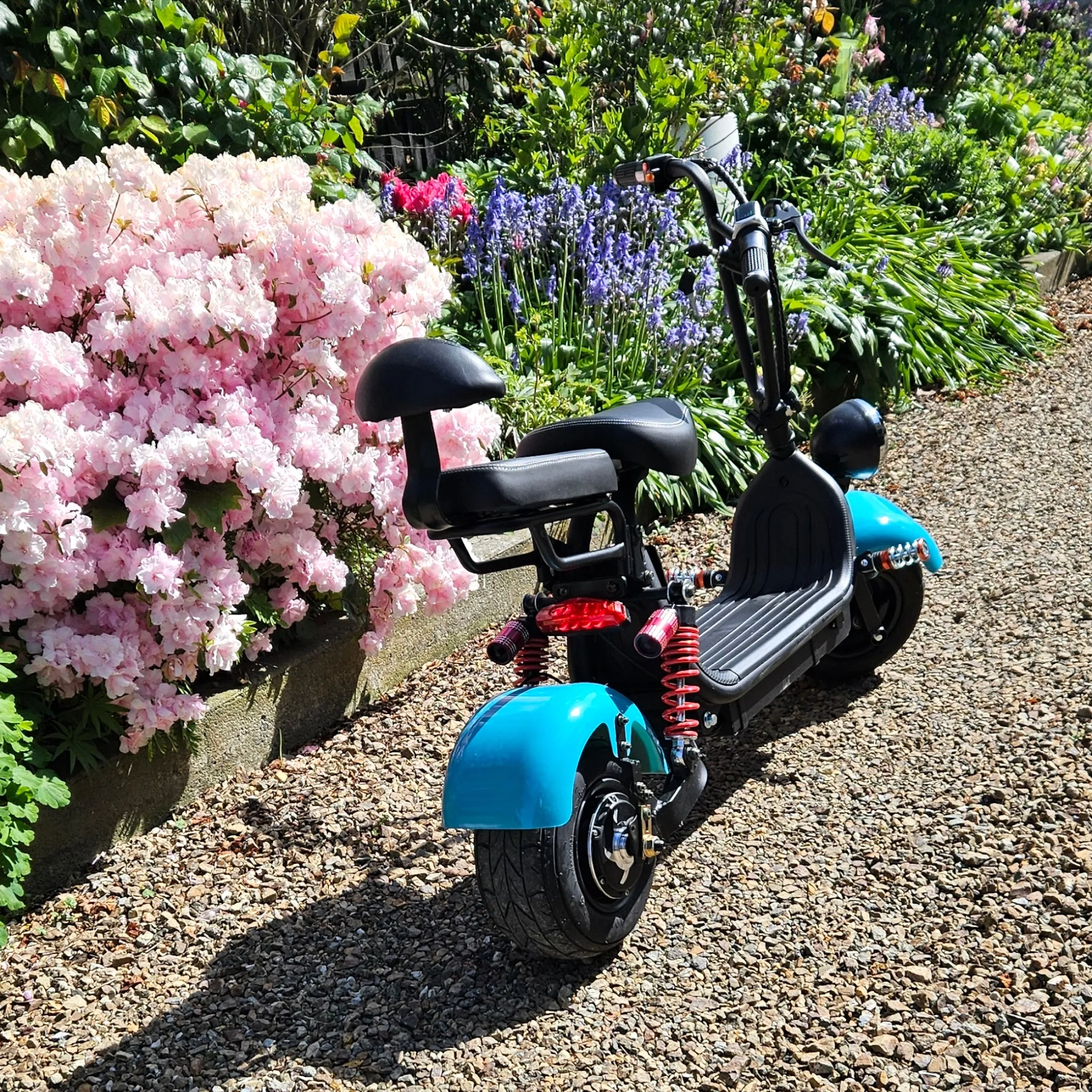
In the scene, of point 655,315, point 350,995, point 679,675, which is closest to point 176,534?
point 350,995

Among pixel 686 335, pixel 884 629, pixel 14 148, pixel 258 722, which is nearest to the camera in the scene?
pixel 258 722

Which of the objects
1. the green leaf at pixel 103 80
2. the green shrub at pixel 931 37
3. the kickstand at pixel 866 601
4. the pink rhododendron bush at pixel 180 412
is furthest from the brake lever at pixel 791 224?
the green shrub at pixel 931 37

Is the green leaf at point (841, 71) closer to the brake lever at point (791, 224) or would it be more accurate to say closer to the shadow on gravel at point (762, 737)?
the brake lever at point (791, 224)

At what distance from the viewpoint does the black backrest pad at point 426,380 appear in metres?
1.90

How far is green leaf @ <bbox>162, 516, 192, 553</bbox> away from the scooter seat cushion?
937 millimetres

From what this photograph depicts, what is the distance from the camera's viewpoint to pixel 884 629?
11.0 feet

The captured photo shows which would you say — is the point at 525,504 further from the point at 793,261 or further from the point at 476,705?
the point at 793,261

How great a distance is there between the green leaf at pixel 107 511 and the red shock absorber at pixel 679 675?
1.28m

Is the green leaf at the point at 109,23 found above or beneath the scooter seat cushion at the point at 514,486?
above

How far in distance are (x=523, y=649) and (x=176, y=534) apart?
2.82 ft

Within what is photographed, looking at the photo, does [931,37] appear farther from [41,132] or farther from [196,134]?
[41,132]

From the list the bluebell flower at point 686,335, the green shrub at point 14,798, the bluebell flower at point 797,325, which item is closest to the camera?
the green shrub at point 14,798

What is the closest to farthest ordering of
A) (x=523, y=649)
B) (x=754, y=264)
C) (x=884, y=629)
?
(x=523, y=649)
(x=754, y=264)
(x=884, y=629)

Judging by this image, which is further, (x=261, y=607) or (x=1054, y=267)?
(x=1054, y=267)
